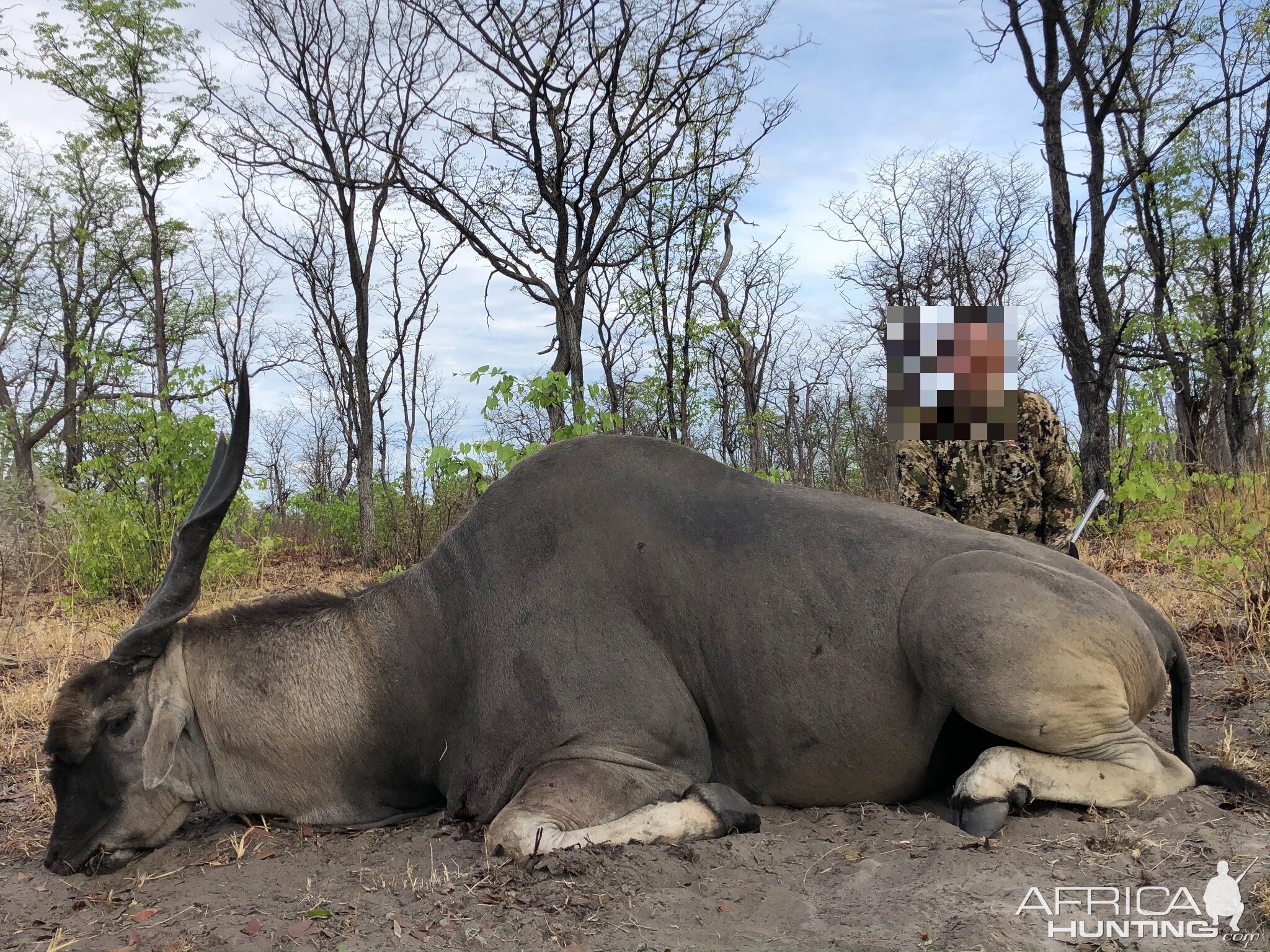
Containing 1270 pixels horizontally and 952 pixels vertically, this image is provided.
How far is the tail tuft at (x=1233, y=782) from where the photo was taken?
3.71 m

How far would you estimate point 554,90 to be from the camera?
14.1 metres

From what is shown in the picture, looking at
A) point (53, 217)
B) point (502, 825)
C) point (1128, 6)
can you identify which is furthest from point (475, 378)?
point (53, 217)

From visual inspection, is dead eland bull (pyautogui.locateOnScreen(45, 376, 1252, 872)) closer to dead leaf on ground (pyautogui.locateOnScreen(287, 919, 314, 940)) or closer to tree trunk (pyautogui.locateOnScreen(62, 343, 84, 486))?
dead leaf on ground (pyautogui.locateOnScreen(287, 919, 314, 940))

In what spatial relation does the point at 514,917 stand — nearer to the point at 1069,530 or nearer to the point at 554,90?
the point at 1069,530

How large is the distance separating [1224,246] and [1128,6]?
32.2ft

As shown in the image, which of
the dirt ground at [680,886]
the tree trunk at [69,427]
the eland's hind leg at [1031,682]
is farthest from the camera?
the tree trunk at [69,427]

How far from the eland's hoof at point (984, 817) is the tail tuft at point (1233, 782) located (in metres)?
1.11

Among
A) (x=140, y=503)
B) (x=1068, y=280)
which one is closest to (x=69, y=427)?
(x=140, y=503)

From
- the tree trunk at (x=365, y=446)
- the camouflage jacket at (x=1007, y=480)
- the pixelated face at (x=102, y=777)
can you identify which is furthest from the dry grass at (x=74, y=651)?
the tree trunk at (x=365, y=446)

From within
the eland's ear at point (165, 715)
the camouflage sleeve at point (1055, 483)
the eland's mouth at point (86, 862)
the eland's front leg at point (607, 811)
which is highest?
the camouflage sleeve at point (1055, 483)

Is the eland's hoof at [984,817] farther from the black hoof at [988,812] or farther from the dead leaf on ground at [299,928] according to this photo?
the dead leaf on ground at [299,928]

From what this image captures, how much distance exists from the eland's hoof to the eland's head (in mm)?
3261

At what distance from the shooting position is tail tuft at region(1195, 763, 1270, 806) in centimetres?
371

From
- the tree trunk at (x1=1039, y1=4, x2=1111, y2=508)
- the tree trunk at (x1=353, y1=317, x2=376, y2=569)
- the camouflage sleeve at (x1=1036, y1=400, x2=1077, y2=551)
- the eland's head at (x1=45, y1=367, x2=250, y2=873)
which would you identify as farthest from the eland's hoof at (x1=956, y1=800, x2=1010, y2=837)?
the tree trunk at (x1=353, y1=317, x2=376, y2=569)
